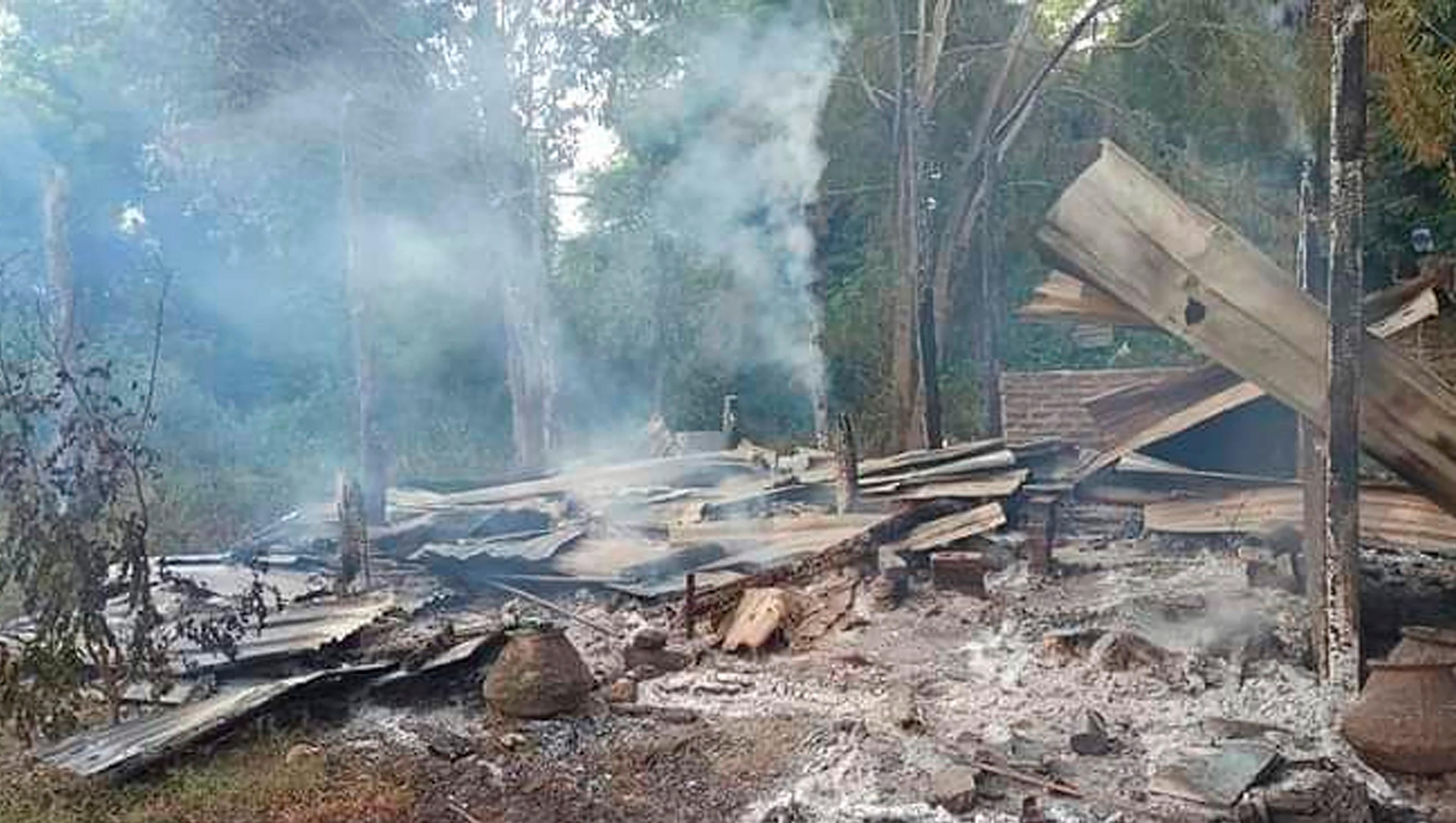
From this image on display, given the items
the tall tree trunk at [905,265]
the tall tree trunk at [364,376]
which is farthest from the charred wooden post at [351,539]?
the tall tree trunk at [905,265]

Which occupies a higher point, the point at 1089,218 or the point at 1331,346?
the point at 1089,218

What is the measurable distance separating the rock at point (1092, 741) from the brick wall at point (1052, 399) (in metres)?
8.32

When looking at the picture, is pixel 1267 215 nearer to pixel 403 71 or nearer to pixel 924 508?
pixel 924 508

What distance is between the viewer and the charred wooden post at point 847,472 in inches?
352

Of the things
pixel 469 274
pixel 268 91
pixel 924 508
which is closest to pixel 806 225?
pixel 469 274

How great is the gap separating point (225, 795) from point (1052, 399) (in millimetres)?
10865

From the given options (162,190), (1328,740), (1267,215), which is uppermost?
(162,190)

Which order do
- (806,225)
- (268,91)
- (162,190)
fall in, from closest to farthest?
(268,91), (162,190), (806,225)

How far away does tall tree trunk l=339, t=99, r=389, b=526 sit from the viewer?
36.8 feet

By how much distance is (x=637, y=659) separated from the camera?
6.38 meters

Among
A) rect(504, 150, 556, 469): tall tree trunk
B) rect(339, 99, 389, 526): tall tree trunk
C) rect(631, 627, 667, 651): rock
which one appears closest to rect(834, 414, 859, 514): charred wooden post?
rect(631, 627, 667, 651): rock

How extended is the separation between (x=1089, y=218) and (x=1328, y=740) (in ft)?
7.95

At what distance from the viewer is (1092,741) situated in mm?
4770

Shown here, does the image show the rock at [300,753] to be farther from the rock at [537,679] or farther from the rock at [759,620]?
the rock at [759,620]
